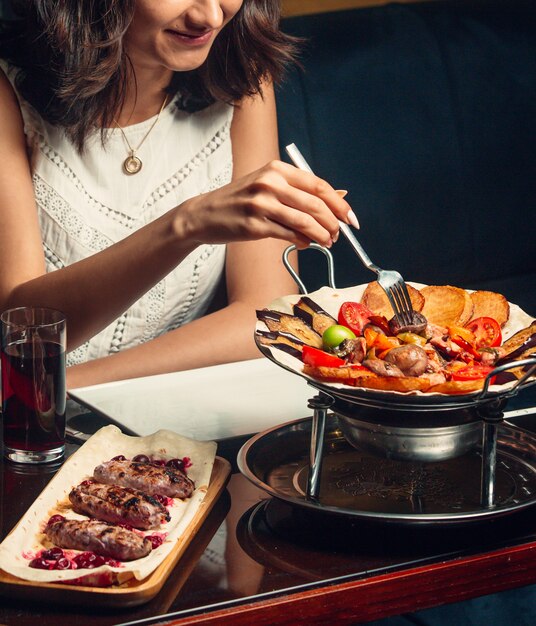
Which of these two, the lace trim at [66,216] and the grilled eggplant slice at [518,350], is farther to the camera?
the lace trim at [66,216]

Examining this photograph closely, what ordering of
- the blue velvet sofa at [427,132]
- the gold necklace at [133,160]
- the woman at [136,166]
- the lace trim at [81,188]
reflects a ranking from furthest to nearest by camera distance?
the blue velvet sofa at [427,132], the gold necklace at [133,160], the lace trim at [81,188], the woman at [136,166]

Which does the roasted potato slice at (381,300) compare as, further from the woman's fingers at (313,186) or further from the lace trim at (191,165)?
the lace trim at (191,165)

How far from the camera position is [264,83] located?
228 centimetres

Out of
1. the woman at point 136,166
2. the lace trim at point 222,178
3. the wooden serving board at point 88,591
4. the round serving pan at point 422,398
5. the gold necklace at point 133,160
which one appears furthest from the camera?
the lace trim at point 222,178

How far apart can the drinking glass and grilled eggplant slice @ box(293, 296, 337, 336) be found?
1.04 feet

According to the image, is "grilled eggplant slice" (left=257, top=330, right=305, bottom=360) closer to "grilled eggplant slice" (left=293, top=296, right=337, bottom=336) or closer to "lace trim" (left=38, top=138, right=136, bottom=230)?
"grilled eggplant slice" (left=293, top=296, right=337, bottom=336)

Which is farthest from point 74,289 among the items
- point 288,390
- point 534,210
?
point 534,210

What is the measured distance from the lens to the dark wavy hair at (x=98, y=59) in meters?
1.82

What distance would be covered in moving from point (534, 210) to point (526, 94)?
0.32 meters

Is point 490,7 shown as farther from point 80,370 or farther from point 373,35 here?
point 80,370

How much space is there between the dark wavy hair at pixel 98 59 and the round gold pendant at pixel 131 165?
0.29 feet

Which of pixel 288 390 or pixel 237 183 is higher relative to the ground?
pixel 237 183

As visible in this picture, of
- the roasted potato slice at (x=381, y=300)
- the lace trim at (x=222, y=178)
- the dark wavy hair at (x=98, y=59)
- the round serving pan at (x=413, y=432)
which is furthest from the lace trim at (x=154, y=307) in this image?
the round serving pan at (x=413, y=432)

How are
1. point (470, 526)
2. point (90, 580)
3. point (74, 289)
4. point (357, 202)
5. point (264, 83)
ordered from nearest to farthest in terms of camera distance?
point (90, 580) < point (470, 526) < point (74, 289) < point (264, 83) < point (357, 202)
